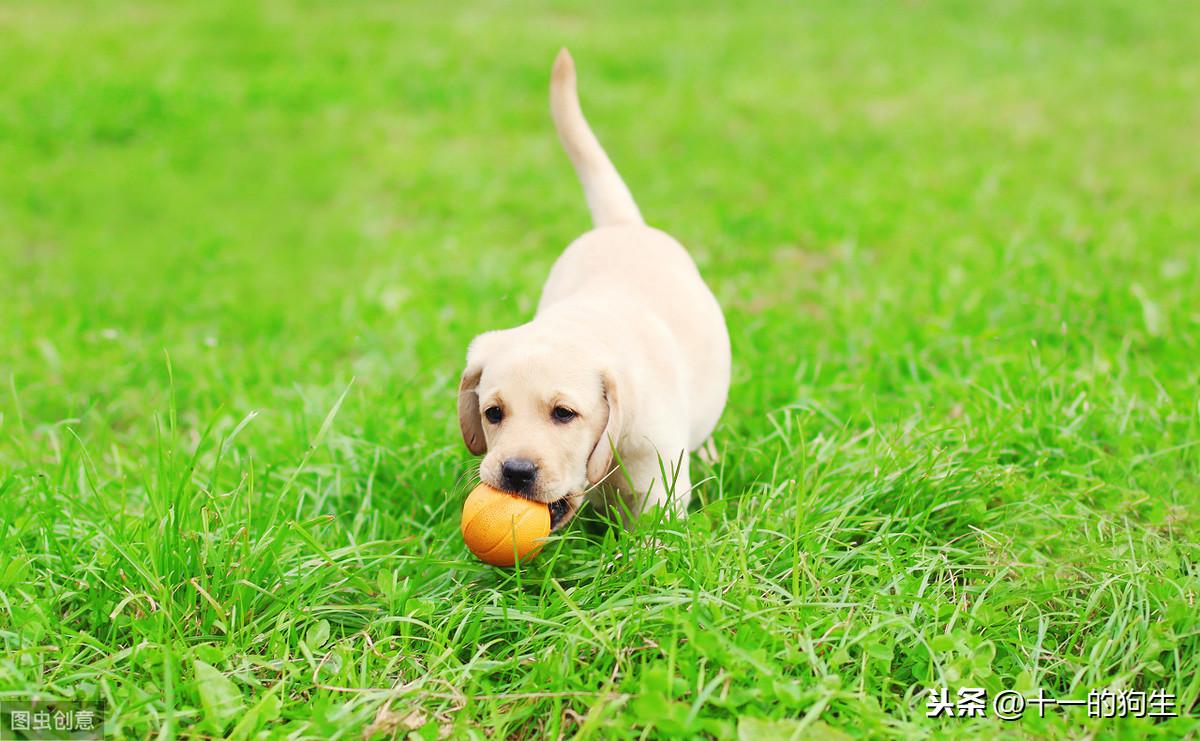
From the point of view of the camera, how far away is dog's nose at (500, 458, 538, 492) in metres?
2.58

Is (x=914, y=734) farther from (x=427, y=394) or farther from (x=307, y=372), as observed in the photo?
(x=307, y=372)

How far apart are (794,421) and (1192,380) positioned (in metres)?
1.58

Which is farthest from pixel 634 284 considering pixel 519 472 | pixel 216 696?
pixel 216 696

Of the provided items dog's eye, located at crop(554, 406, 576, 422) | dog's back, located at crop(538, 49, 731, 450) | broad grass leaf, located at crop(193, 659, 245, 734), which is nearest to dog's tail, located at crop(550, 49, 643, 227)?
dog's back, located at crop(538, 49, 731, 450)

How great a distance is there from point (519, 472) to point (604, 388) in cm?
34

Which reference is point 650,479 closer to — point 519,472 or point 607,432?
point 607,432

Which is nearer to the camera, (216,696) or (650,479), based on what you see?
(216,696)

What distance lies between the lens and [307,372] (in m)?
4.62

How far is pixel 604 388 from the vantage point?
273cm

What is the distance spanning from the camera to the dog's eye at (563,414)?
268cm

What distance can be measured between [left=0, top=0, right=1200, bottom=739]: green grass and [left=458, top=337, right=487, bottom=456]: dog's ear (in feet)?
1.02

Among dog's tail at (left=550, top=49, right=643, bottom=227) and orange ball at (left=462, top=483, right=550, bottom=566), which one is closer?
orange ball at (left=462, top=483, right=550, bottom=566)

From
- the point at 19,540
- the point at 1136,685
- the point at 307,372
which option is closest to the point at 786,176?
the point at 307,372

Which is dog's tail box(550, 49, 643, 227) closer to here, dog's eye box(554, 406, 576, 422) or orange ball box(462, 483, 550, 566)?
dog's eye box(554, 406, 576, 422)
